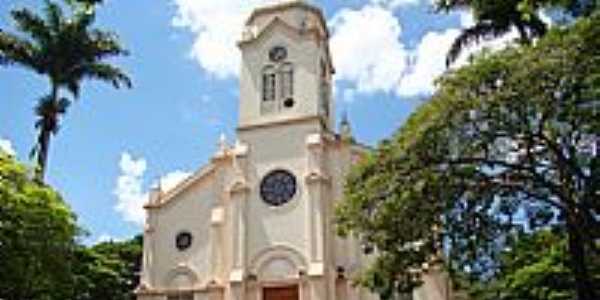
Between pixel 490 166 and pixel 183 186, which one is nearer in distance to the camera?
pixel 490 166

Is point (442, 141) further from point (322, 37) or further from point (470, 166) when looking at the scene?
point (322, 37)

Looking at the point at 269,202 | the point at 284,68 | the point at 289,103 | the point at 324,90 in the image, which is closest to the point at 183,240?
the point at 269,202

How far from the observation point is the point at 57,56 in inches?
1216

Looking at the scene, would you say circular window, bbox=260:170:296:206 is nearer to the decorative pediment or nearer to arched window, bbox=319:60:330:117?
arched window, bbox=319:60:330:117

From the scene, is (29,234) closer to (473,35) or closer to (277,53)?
(473,35)

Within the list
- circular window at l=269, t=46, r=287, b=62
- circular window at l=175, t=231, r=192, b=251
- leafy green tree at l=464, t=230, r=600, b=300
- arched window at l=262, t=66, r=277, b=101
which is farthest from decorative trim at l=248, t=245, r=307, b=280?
leafy green tree at l=464, t=230, r=600, b=300

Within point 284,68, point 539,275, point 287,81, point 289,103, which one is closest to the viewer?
point 539,275

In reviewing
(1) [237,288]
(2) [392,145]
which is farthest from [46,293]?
(2) [392,145]

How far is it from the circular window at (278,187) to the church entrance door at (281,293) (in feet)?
11.6

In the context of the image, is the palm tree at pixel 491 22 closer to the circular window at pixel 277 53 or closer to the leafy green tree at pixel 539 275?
the leafy green tree at pixel 539 275

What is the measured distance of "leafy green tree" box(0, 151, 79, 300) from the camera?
72.8 feet

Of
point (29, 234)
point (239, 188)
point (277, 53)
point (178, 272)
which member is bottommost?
point (178, 272)

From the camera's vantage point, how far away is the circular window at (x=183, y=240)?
1324 inches

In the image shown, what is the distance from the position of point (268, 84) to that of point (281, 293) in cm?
977
